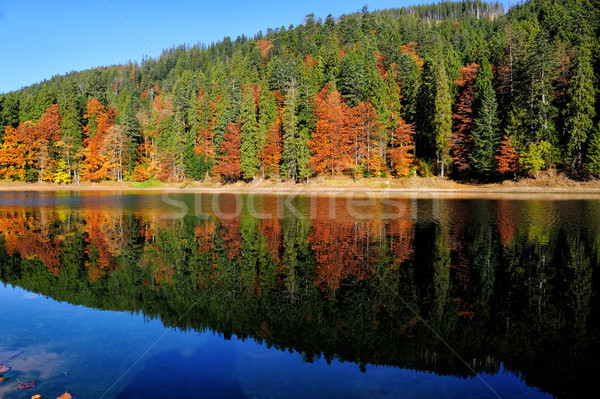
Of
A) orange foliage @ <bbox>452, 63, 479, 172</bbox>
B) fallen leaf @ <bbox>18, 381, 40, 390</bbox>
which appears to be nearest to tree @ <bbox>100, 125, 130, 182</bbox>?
orange foliage @ <bbox>452, 63, 479, 172</bbox>

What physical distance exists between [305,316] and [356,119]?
190 ft

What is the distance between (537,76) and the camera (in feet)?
182

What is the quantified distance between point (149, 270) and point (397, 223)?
17.4 meters

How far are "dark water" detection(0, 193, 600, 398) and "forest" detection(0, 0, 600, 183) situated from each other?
39.7m

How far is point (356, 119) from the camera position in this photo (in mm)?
65562

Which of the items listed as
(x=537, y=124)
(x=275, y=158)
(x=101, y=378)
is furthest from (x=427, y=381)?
(x=275, y=158)

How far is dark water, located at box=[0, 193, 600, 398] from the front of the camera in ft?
25.7

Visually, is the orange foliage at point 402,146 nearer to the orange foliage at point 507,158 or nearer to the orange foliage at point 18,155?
the orange foliage at point 507,158

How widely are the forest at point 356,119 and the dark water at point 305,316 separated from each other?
3970 cm

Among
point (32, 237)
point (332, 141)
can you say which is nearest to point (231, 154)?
point (332, 141)

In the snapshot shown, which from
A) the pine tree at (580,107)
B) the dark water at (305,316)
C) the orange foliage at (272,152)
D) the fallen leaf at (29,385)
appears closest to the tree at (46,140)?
the orange foliage at (272,152)

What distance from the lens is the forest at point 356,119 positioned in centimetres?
5484

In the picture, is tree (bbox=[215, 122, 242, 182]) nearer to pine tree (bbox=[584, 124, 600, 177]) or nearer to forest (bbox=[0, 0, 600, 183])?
forest (bbox=[0, 0, 600, 183])

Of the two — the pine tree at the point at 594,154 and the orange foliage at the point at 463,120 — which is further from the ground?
the orange foliage at the point at 463,120
